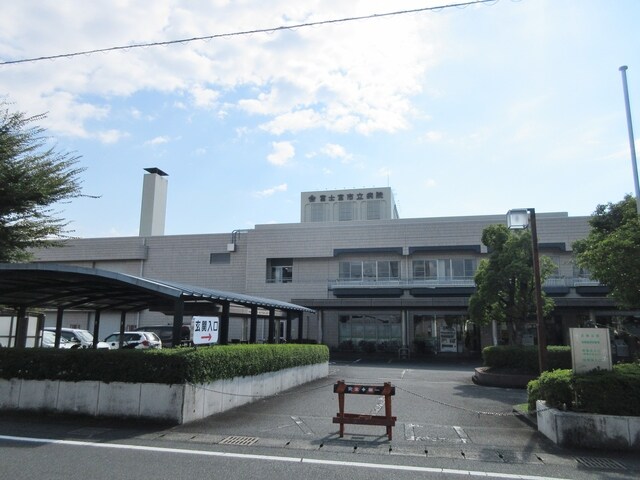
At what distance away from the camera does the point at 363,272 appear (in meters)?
36.9

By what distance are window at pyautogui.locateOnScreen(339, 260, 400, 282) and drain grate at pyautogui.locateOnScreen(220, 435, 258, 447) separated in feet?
93.4

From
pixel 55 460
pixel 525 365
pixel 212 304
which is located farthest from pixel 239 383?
pixel 525 365

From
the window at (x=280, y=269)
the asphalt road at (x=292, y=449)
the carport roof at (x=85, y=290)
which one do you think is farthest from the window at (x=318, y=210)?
the asphalt road at (x=292, y=449)

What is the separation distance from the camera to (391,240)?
36219 mm

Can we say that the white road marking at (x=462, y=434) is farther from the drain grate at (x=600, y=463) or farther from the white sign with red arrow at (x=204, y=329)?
the white sign with red arrow at (x=204, y=329)

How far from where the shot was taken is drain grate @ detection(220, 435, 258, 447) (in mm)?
7657

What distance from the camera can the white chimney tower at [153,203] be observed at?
4559cm

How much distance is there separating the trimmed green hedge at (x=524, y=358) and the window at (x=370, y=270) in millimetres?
17617

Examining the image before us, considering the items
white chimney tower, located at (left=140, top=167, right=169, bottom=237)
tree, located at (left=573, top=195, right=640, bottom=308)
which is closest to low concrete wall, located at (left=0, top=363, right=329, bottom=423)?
tree, located at (left=573, top=195, right=640, bottom=308)

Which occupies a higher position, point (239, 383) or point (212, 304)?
point (212, 304)

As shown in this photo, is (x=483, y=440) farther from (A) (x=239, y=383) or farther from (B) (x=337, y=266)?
(B) (x=337, y=266)

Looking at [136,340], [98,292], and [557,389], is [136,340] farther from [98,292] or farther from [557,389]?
[557,389]

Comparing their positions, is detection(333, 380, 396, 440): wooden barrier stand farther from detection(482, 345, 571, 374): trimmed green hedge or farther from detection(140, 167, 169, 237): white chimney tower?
detection(140, 167, 169, 237): white chimney tower

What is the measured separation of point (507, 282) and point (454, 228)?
53.5 ft
